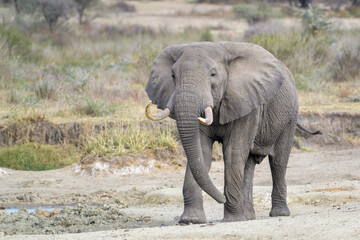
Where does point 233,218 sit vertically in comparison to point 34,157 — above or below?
above

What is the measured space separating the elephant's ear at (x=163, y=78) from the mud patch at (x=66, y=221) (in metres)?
1.96

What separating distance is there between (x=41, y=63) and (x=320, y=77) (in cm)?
911

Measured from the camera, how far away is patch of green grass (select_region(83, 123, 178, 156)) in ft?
46.0

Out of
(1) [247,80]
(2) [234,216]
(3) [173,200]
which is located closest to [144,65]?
(3) [173,200]

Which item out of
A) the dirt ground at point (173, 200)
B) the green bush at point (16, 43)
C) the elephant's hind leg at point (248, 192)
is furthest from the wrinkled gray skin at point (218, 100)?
the green bush at point (16, 43)

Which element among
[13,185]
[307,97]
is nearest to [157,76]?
[13,185]

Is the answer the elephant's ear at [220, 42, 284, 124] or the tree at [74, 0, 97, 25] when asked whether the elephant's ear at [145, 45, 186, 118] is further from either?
the tree at [74, 0, 97, 25]

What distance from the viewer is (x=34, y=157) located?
14.5 meters

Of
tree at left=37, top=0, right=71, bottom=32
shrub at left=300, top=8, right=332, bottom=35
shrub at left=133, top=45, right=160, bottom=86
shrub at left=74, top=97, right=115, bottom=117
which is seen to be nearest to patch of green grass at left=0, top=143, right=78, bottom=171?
shrub at left=74, top=97, right=115, bottom=117

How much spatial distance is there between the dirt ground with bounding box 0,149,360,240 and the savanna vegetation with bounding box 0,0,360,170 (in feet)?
2.35

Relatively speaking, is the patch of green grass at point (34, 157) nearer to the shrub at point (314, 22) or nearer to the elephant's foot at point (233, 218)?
the elephant's foot at point (233, 218)

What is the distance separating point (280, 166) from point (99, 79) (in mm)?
11668

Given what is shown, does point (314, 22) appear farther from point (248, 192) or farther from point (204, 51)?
point (204, 51)

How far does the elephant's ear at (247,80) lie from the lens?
7977 millimetres
